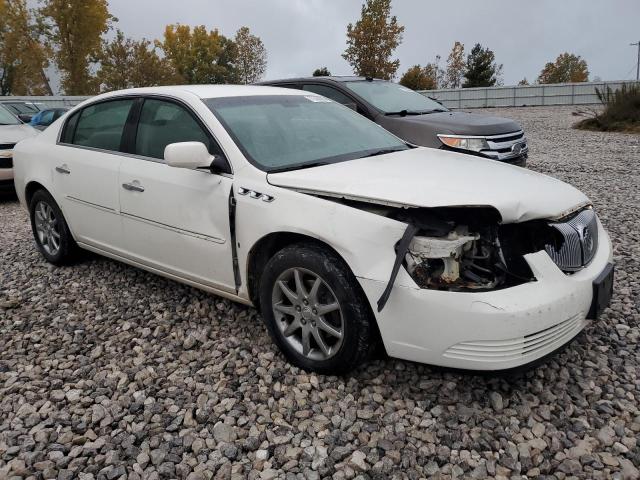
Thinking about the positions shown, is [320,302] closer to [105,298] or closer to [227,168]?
[227,168]

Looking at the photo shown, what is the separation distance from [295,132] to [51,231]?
105 inches

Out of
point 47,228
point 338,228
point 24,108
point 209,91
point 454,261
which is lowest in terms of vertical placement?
point 47,228

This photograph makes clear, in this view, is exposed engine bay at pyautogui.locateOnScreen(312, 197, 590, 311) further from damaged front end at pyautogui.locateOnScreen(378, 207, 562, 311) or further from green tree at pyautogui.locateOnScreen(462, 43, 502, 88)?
green tree at pyautogui.locateOnScreen(462, 43, 502, 88)

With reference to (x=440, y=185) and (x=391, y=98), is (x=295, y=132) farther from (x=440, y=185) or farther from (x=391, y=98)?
(x=391, y=98)

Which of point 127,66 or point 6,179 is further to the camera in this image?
point 127,66

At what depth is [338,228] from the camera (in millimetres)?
2574

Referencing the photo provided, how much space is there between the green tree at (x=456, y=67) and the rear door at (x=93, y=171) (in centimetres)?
4420

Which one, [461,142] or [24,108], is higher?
[24,108]

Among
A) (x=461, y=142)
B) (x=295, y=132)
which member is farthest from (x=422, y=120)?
(x=295, y=132)

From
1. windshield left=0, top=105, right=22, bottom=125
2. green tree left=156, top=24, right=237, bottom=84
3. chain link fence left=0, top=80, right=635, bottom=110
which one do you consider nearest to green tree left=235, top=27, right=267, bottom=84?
green tree left=156, top=24, right=237, bottom=84

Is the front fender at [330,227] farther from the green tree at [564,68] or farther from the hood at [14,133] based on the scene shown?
the green tree at [564,68]

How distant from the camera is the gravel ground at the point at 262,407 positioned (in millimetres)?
2281

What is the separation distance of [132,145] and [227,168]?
1070 mm

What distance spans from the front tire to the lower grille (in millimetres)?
469
